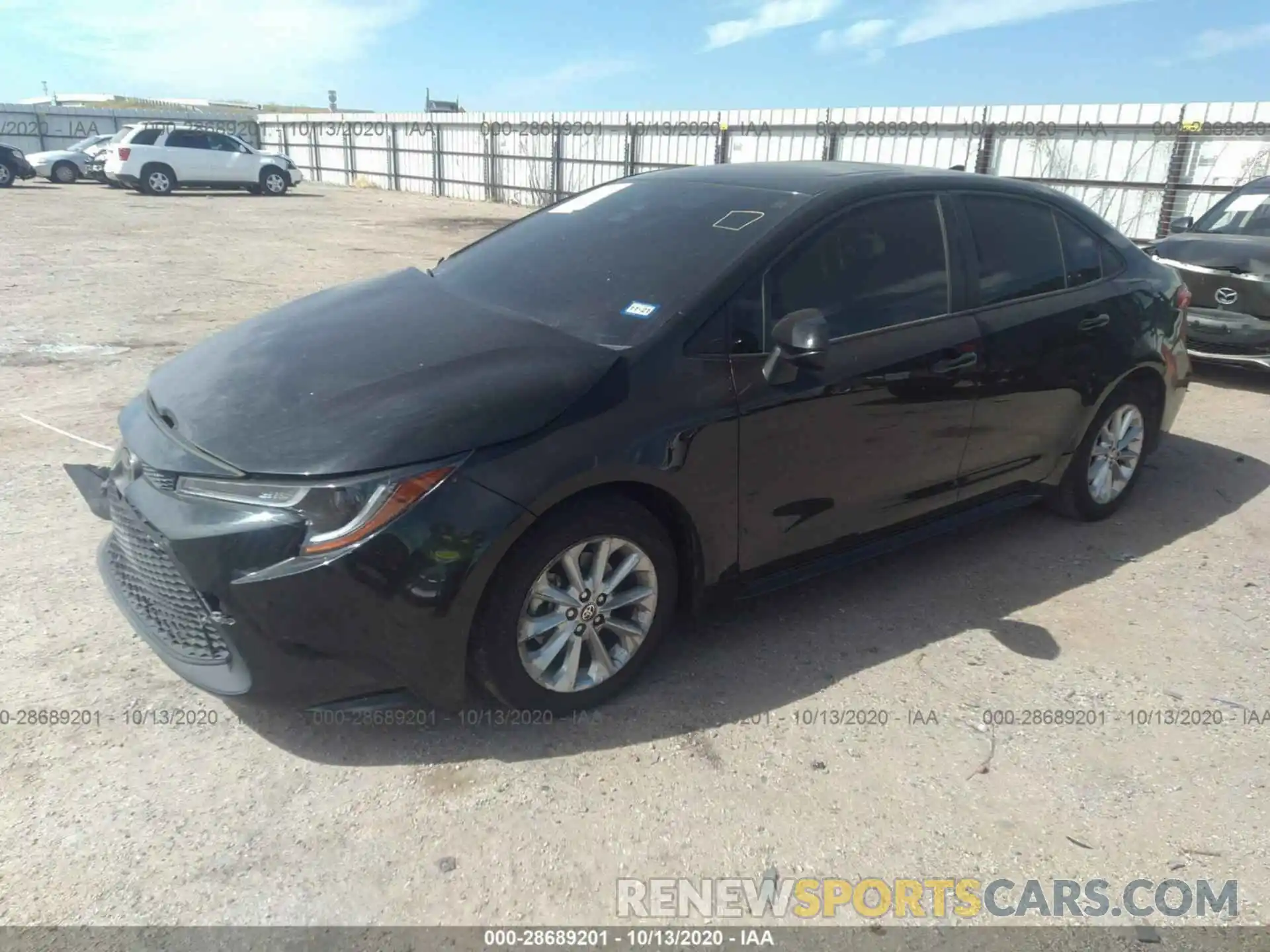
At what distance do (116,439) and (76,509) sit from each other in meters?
1.11

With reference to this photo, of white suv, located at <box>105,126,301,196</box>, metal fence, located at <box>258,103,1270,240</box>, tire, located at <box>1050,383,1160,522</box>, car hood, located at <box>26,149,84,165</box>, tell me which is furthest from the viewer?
car hood, located at <box>26,149,84,165</box>

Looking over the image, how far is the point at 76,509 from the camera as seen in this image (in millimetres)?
4332

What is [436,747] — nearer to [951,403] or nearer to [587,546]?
[587,546]

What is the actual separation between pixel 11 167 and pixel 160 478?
29.7m

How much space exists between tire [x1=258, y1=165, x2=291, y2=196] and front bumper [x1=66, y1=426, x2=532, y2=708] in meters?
27.8

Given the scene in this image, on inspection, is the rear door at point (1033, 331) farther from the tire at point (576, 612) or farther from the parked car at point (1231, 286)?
the parked car at point (1231, 286)

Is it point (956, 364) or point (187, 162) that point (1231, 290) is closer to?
point (956, 364)

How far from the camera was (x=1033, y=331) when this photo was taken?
3992mm

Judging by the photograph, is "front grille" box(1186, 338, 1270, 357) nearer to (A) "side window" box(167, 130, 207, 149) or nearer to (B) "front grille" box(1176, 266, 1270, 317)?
(B) "front grille" box(1176, 266, 1270, 317)

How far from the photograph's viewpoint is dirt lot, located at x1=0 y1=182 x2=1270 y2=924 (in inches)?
93.4

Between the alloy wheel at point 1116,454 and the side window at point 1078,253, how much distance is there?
72cm

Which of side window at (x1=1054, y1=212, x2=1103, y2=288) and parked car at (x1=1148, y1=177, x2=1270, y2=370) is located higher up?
side window at (x1=1054, y1=212, x2=1103, y2=288)

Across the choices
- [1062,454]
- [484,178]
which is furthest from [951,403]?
[484,178]

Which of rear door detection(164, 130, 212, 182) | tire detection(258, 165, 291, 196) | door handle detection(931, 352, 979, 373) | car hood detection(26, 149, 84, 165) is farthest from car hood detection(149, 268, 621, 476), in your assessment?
car hood detection(26, 149, 84, 165)
